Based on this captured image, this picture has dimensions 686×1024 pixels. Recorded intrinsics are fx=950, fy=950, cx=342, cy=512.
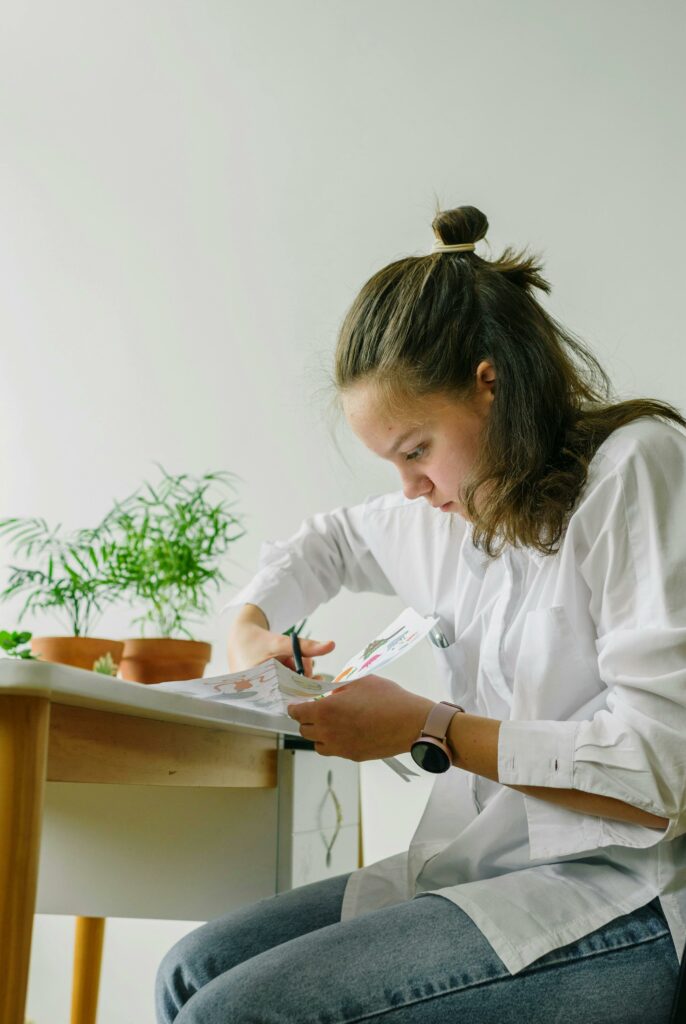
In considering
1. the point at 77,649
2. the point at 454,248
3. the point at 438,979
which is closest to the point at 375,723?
the point at 438,979

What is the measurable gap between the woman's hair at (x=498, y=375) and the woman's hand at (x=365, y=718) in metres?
0.20

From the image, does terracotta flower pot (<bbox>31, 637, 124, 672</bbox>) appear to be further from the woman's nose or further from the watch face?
the watch face

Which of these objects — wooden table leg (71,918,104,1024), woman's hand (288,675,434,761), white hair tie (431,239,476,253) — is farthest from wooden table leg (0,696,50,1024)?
wooden table leg (71,918,104,1024)

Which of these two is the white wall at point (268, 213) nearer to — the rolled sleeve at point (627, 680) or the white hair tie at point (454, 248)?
the white hair tie at point (454, 248)

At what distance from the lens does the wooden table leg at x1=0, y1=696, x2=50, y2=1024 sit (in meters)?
0.61

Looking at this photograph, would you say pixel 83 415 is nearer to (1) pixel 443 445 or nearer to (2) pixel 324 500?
(2) pixel 324 500

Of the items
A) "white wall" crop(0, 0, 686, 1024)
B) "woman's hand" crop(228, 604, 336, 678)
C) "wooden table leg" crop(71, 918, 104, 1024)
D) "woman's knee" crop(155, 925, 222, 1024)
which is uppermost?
"white wall" crop(0, 0, 686, 1024)

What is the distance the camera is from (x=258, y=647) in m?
1.32

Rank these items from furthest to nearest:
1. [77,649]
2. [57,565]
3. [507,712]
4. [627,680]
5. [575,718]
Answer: [57,565]
[77,649]
[507,712]
[575,718]
[627,680]

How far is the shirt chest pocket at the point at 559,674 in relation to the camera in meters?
0.89

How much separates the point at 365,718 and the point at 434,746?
0.08 m

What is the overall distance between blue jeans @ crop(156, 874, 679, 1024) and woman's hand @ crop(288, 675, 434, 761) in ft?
0.49

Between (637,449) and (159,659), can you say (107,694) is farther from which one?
(159,659)

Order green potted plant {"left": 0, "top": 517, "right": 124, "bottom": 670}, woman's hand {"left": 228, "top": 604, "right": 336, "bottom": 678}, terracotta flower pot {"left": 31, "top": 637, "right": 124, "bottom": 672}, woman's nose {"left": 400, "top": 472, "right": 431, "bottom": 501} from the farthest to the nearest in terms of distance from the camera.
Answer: green potted plant {"left": 0, "top": 517, "right": 124, "bottom": 670}, terracotta flower pot {"left": 31, "top": 637, "right": 124, "bottom": 672}, woman's hand {"left": 228, "top": 604, "right": 336, "bottom": 678}, woman's nose {"left": 400, "top": 472, "right": 431, "bottom": 501}
